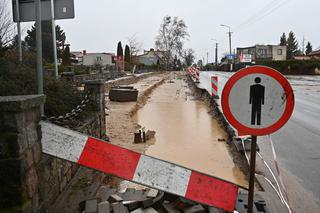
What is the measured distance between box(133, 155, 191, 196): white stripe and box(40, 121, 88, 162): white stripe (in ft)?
2.06

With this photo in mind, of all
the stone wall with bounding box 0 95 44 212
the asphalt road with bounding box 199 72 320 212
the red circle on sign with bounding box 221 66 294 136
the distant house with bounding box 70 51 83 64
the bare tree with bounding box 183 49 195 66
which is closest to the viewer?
the stone wall with bounding box 0 95 44 212

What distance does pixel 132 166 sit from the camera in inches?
133

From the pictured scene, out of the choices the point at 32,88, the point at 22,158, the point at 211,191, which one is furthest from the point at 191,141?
the point at 22,158

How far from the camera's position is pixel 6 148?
2.80 meters

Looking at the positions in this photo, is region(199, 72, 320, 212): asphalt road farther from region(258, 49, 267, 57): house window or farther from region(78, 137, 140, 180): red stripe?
region(258, 49, 267, 57): house window

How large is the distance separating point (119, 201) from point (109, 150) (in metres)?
0.57

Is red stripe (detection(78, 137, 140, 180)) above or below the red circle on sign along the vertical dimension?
below

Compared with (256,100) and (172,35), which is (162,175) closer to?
(256,100)

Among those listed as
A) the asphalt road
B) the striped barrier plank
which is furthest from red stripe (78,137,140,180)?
the asphalt road

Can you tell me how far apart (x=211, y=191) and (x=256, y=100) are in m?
1.03

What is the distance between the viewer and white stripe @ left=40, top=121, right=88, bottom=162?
3297mm

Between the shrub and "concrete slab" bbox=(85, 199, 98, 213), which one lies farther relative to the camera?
the shrub

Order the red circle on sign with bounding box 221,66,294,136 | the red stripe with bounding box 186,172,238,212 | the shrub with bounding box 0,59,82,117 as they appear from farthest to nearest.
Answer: the shrub with bounding box 0,59,82,117, the red stripe with bounding box 186,172,238,212, the red circle on sign with bounding box 221,66,294,136

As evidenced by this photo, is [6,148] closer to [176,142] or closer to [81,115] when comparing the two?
[81,115]
